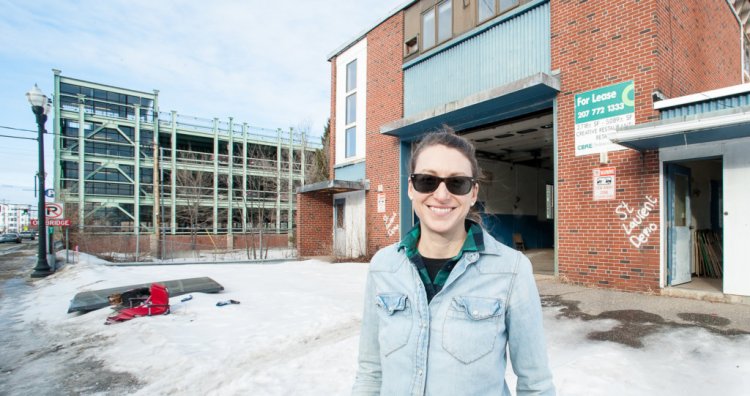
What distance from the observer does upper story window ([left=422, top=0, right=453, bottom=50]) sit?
1161 centimetres

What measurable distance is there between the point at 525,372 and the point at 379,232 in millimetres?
12617

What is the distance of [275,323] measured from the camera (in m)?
6.02

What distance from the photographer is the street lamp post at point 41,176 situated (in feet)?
42.5

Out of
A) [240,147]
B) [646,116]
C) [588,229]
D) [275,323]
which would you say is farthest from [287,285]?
[240,147]

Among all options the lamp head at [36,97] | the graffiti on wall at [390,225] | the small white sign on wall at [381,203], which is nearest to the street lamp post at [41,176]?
the lamp head at [36,97]

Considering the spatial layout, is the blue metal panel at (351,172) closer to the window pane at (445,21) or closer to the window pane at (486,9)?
the window pane at (445,21)

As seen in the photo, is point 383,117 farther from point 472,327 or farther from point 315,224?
point 472,327

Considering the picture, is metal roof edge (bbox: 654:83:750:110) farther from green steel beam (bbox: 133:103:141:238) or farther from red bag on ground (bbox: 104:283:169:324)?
green steel beam (bbox: 133:103:141:238)

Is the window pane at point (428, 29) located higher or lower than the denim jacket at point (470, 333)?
higher

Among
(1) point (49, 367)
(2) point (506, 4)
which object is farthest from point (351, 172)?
(1) point (49, 367)

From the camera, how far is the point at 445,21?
11781 millimetres

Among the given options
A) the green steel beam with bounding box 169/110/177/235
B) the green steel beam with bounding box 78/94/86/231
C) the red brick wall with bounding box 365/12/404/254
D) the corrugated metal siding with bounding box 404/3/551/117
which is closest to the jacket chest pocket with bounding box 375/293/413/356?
the corrugated metal siding with bounding box 404/3/551/117

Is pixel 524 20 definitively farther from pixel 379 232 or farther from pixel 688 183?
pixel 379 232

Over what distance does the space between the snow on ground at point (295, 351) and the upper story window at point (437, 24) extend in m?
8.33
